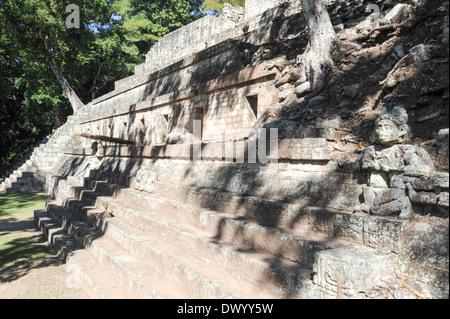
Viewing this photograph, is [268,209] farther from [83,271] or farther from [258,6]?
[258,6]

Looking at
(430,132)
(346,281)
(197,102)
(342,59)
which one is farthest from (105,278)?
(197,102)

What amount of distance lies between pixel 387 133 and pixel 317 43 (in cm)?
310

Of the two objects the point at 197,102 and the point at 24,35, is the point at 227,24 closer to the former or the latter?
the point at 197,102

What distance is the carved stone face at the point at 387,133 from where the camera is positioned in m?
2.92

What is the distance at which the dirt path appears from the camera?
13.3ft

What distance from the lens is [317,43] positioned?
5441 mm

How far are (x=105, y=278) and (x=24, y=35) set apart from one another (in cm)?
2036

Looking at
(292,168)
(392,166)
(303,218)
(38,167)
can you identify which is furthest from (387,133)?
(38,167)

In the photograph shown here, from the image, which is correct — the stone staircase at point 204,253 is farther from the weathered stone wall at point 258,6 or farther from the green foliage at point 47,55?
the green foliage at point 47,55

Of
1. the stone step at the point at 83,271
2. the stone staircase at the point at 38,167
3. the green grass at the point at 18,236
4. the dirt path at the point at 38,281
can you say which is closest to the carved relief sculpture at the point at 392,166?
the stone step at the point at 83,271

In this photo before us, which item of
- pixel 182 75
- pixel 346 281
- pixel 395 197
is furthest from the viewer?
pixel 182 75

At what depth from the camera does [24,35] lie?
1889 cm

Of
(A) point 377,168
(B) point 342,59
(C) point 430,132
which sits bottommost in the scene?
(A) point 377,168

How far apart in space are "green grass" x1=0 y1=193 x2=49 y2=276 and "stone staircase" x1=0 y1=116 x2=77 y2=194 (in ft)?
9.33
